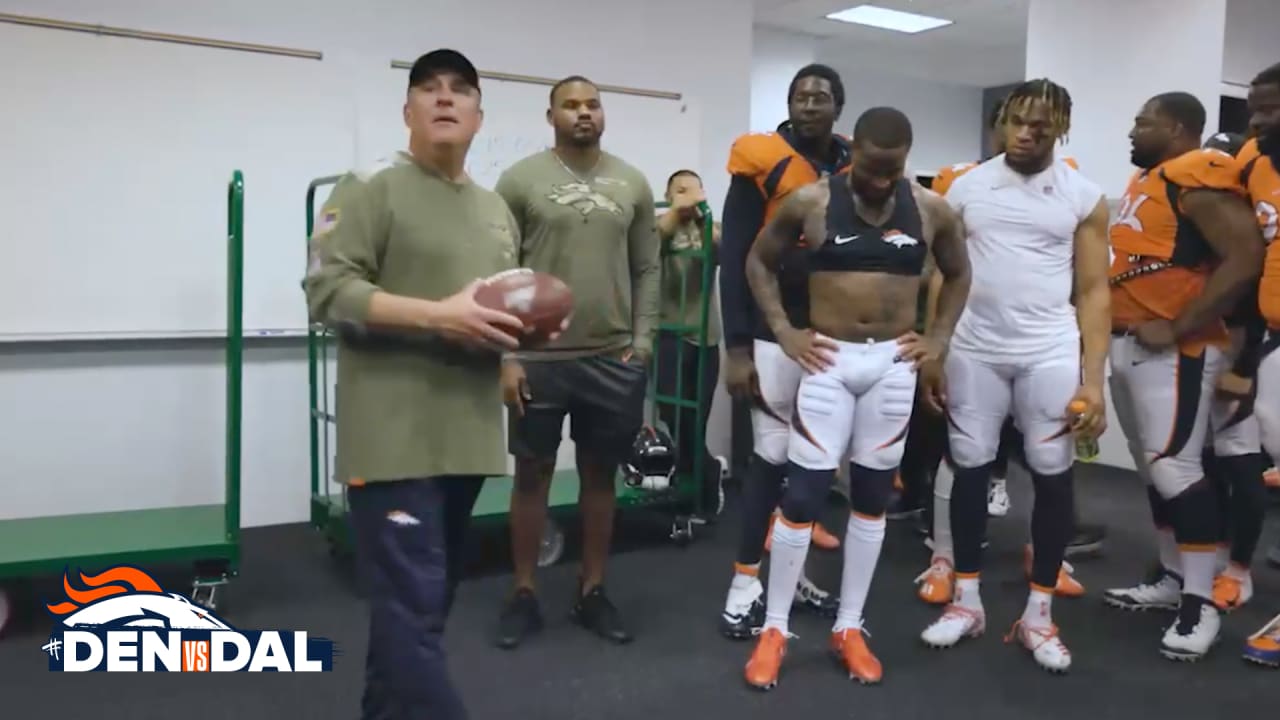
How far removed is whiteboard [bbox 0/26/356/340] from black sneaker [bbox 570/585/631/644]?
1775 mm

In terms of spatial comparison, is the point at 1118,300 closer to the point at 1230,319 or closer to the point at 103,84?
the point at 1230,319

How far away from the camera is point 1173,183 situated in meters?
2.79

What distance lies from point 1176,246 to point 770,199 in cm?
120

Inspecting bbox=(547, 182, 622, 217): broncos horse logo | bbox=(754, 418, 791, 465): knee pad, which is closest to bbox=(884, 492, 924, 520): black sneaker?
bbox=(754, 418, 791, 465): knee pad

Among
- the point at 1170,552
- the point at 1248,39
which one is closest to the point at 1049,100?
the point at 1170,552

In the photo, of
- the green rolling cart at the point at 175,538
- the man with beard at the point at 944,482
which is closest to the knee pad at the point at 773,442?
the man with beard at the point at 944,482

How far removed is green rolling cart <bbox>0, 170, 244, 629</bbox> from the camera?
279 centimetres

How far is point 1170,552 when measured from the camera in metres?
3.12

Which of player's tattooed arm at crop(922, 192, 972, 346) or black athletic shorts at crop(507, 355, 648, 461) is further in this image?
black athletic shorts at crop(507, 355, 648, 461)

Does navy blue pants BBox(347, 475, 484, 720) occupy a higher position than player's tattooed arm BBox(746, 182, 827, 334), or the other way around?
player's tattooed arm BBox(746, 182, 827, 334)

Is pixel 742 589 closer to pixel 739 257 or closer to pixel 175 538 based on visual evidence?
pixel 739 257

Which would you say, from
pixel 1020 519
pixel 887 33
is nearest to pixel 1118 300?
pixel 1020 519

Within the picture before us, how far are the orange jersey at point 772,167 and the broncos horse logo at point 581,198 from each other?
15.3 inches

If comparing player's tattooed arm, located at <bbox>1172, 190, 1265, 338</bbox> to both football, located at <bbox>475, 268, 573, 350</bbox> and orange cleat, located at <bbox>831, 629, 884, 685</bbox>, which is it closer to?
orange cleat, located at <bbox>831, 629, 884, 685</bbox>
